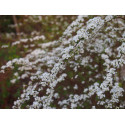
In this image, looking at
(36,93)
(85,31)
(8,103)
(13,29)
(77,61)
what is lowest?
(8,103)

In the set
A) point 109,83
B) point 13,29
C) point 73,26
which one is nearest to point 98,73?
point 109,83

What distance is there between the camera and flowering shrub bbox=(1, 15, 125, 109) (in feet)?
7.22

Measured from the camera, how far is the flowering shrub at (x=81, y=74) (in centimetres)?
220

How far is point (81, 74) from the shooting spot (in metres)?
2.81

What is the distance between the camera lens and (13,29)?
6.57m
